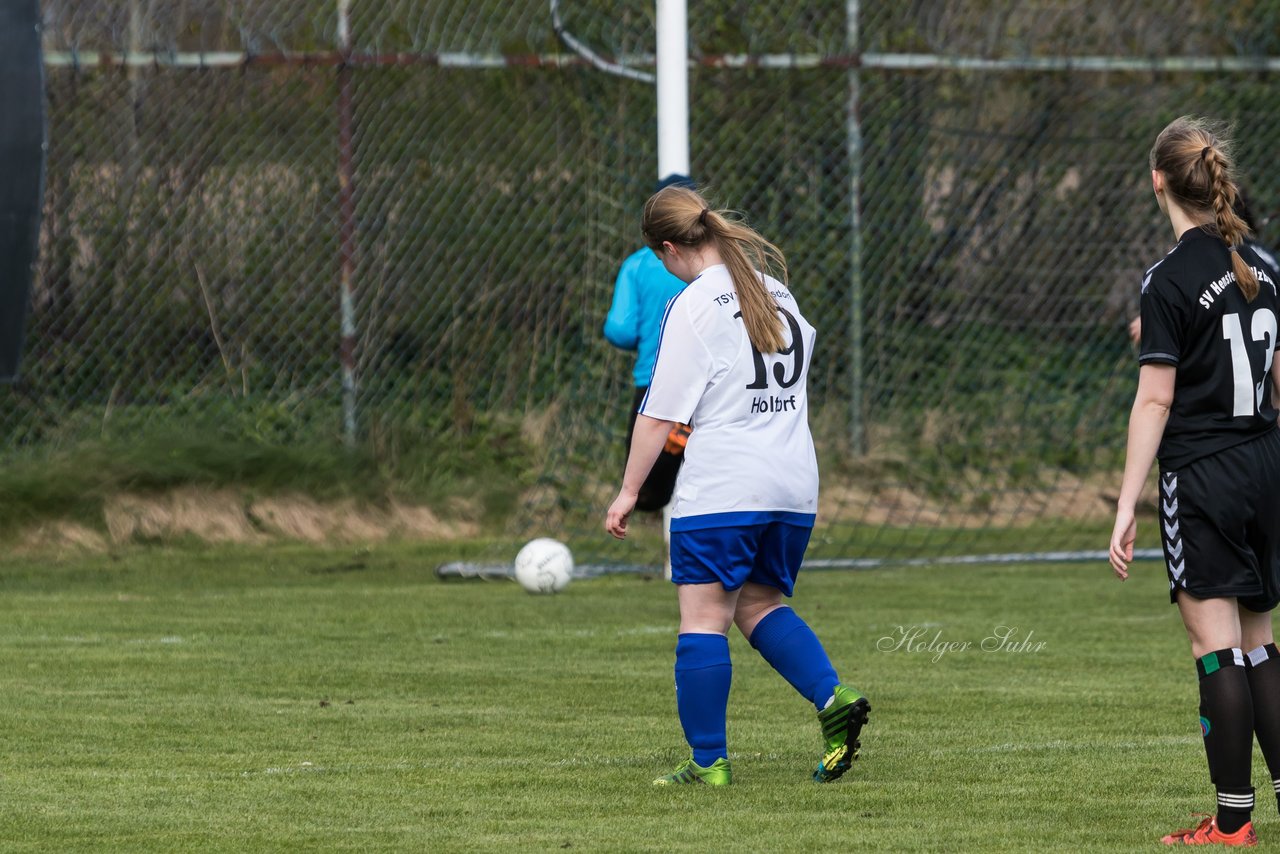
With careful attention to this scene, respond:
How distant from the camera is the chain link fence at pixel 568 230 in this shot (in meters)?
11.7

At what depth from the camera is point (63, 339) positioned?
1170 centimetres

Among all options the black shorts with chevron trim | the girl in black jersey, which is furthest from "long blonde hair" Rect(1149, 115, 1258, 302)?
the black shorts with chevron trim

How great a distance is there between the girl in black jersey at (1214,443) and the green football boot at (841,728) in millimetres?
988

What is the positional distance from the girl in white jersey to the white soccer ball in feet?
15.0

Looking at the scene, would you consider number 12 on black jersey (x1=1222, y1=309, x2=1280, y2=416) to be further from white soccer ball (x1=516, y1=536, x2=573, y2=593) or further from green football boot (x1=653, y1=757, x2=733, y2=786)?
white soccer ball (x1=516, y1=536, x2=573, y2=593)

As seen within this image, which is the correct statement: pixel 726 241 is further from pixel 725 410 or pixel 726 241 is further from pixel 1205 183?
pixel 1205 183

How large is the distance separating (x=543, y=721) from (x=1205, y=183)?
9.42ft

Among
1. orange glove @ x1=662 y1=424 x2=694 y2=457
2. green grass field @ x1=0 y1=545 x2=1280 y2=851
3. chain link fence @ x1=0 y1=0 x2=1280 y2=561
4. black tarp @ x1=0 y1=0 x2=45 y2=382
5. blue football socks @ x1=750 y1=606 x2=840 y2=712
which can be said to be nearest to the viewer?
green grass field @ x1=0 y1=545 x2=1280 y2=851

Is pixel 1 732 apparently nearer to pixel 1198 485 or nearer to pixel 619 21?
pixel 1198 485

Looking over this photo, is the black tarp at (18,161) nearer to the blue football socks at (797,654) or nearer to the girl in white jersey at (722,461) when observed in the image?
the girl in white jersey at (722,461)

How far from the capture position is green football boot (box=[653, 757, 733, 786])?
496 centimetres

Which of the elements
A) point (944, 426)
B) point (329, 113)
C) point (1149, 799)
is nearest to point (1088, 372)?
point (944, 426)

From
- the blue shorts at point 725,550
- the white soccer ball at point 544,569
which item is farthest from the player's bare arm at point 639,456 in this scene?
the white soccer ball at point 544,569

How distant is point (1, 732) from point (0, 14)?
228 inches
